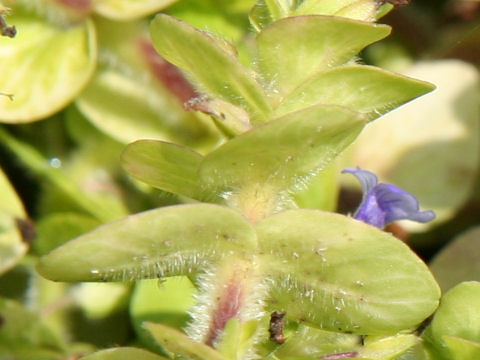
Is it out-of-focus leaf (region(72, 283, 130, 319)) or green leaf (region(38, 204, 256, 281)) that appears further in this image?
out-of-focus leaf (region(72, 283, 130, 319))

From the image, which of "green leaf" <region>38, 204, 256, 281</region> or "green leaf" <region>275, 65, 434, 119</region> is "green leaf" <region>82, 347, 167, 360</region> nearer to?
"green leaf" <region>38, 204, 256, 281</region>

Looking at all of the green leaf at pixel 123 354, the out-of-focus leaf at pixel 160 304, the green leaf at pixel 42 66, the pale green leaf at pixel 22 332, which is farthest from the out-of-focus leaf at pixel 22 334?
the green leaf at pixel 123 354

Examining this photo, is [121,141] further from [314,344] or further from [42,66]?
[314,344]

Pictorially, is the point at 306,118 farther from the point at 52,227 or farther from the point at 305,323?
the point at 52,227

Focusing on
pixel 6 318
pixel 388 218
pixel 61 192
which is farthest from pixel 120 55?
pixel 388 218

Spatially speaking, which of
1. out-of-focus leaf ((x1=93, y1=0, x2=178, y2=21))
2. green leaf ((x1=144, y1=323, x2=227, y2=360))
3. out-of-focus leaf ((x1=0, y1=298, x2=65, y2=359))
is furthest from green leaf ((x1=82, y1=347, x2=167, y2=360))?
out-of-focus leaf ((x1=93, y1=0, x2=178, y2=21))

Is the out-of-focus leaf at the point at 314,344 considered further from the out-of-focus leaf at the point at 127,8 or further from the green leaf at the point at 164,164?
the out-of-focus leaf at the point at 127,8

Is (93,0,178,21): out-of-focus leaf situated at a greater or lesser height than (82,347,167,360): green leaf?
greater

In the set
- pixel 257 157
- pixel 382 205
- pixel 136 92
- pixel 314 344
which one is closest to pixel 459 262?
pixel 382 205
